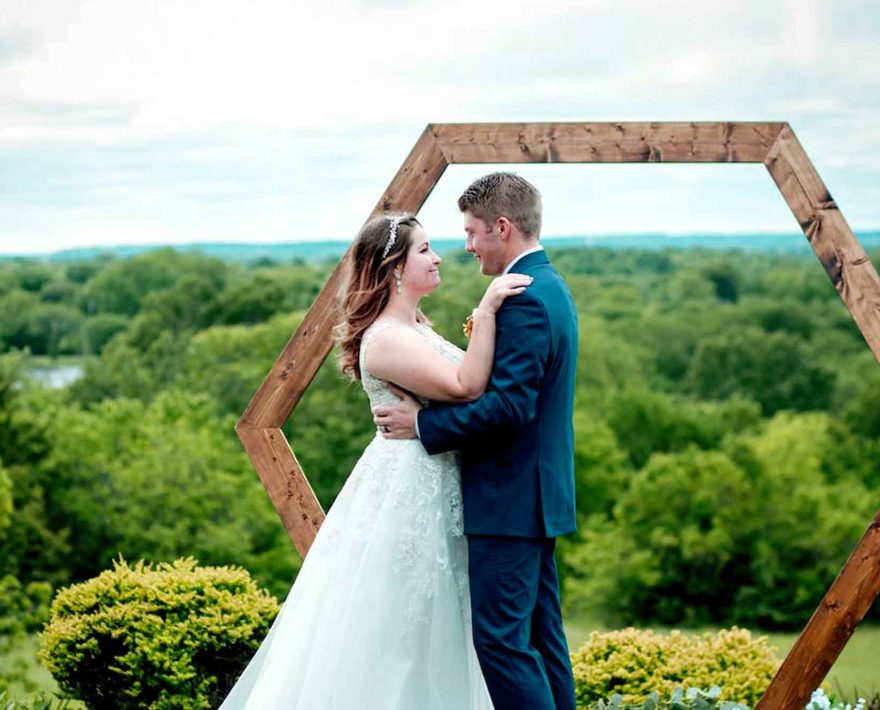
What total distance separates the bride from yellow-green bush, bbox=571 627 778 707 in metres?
1.71

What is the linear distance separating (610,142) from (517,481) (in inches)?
73.2

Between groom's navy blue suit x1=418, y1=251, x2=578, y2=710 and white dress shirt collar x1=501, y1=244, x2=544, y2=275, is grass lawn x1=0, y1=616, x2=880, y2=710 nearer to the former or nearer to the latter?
groom's navy blue suit x1=418, y1=251, x2=578, y2=710

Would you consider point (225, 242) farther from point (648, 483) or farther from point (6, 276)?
point (648, 483)

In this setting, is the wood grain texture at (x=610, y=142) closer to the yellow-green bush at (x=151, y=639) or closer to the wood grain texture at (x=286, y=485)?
the wood grain texture at (x=286, y=485)

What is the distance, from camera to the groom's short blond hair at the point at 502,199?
4.29m

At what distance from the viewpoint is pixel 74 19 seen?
100ft

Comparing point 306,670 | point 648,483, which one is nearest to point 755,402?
point 648,483

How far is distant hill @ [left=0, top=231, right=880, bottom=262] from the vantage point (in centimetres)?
4606

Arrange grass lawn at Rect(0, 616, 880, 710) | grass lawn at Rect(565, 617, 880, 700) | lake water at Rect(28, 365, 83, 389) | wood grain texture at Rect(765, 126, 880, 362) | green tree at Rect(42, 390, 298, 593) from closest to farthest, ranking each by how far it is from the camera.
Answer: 1. wood grain texture at Rect(765, 126, 880, 362)
2. green tree at Rect(42, 390, 298, 593)
3. grass lawn at Rect(0, 616, 880, 710)
4. grass lawn at Rect(565, 617, 880, 700)
5. lake water at Rect(28, 365, 83, 389)

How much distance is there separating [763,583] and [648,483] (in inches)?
152

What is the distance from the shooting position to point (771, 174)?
5.45m

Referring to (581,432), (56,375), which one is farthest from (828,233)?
(56,375)

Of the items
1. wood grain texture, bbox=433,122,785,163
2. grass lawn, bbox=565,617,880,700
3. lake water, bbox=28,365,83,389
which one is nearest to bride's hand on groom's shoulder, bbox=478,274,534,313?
wood grain texture, bbox=433,122,785,163

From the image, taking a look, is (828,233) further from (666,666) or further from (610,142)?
(666,666)
